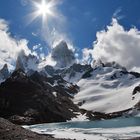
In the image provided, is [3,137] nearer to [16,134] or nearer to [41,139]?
[16,134]

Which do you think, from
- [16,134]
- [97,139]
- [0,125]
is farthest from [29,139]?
[97,139]

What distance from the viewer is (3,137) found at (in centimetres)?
4281

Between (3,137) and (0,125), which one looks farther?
(0,125)

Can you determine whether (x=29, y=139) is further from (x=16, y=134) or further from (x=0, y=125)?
(x=0, y=125)

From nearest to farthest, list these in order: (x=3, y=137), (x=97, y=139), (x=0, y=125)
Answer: (x=3, y=137)
(x=0, y=125)
(x=97, y=139)

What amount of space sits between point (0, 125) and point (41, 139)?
23.0 feet

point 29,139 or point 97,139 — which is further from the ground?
point 97,139

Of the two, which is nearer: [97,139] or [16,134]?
[16,134]

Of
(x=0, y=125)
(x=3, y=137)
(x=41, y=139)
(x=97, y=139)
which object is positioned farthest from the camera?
(x=97, y=139)

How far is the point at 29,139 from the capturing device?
142 ft

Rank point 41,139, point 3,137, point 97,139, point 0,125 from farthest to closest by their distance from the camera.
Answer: point 97,139 < point 0,125 < point 41,139 < point 3,137

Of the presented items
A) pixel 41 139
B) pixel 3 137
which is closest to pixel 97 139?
pixel 41 139

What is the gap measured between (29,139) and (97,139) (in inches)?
1180

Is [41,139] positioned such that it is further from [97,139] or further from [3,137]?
[97,139]
